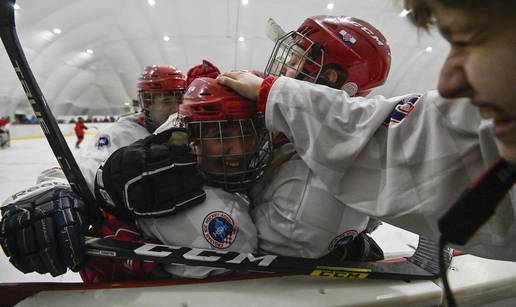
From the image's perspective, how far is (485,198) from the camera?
1.27 ft

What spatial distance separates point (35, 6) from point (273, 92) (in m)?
12.4

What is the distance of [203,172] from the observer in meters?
0.94

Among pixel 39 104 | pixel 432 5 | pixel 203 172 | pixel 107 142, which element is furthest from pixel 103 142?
pixel 432 5

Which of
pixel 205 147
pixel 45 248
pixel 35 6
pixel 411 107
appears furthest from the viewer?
pixel 35 6

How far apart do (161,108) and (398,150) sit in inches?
66.9

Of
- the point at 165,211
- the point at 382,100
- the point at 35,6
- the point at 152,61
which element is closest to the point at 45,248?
the point at 165,211

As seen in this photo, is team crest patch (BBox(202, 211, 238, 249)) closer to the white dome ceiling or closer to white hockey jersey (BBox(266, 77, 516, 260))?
white hockey jersey (BBox(266, 77, 516, 260))

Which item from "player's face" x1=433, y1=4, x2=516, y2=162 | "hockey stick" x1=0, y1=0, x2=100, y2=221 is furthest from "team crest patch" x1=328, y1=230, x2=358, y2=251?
"hockey stick" x1=0, y1=0, x2=100, y2=221

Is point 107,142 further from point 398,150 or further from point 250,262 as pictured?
point 398,150

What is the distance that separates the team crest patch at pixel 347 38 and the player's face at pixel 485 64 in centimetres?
73

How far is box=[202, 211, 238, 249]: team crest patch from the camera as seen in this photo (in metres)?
0.84

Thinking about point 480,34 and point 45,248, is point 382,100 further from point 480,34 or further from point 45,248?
point 45,248

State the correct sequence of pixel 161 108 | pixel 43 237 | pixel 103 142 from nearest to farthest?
1. pixel 43 237
2. pixel 103 142
3. pixel 161 108

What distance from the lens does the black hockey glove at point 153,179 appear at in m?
0.81
